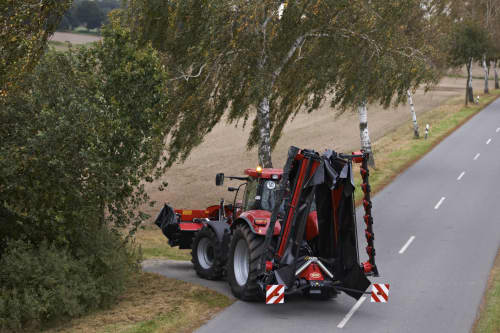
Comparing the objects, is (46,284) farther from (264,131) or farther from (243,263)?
(264,131)

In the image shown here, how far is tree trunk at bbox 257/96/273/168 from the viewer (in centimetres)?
2238

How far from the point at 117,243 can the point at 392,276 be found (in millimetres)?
6577

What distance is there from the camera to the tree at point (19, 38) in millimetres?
12859

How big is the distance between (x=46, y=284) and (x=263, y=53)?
1077 cm

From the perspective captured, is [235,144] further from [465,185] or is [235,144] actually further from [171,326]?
[171,326]

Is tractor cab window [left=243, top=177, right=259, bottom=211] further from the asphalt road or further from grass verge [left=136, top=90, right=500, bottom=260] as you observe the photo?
grass verge [left=136, top=90, right=500, bottom=260]

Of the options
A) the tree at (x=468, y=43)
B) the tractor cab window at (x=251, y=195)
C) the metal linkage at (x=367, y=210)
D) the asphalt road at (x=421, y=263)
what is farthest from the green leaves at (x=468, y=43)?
the metal linkage at (x=367, y=210)

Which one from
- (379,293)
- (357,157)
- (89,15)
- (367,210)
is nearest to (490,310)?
(379,293)

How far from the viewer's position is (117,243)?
14.3 metres

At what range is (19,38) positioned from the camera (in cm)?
1330

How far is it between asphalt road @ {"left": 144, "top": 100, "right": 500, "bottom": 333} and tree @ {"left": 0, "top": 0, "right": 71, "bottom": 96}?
591 cm

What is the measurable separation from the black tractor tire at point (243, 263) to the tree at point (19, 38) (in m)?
5.24

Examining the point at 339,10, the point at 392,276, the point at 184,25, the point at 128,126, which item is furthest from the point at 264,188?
the point at 339,10

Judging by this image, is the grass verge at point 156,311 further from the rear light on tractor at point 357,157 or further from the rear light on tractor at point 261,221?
the rear light on tractor at point 357,157
